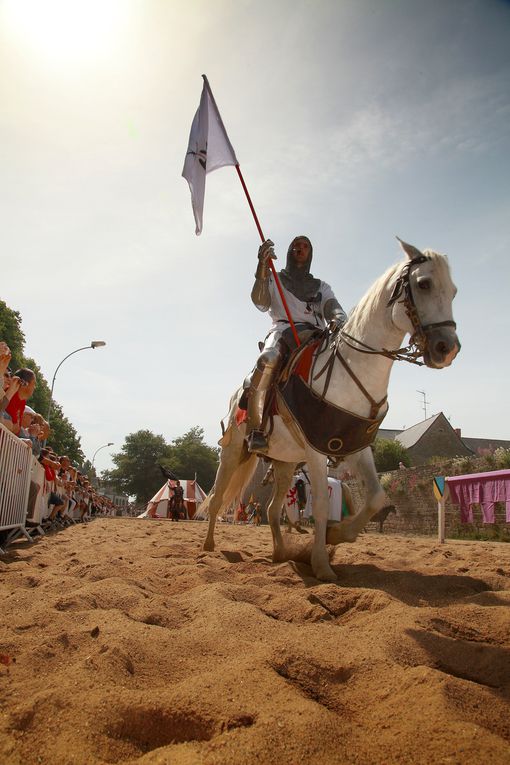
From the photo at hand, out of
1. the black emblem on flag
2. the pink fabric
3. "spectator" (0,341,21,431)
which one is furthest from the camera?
the pink fabric

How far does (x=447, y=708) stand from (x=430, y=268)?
3207mm

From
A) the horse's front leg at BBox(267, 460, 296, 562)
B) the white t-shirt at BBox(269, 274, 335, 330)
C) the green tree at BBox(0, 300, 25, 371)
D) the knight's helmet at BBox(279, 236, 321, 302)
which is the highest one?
the green tree at BBox(0, 300, 25, 371)

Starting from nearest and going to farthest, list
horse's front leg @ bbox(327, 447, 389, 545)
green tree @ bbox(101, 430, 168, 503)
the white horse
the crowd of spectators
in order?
the white horse
horse's front leg @ bbox(327, 447, 389, 545)
the crowd of spectators
green tree @ bbox(101, 430, 168, 503)

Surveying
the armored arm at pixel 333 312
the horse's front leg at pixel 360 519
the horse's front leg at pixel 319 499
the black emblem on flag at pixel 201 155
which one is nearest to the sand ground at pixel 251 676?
the horse's front leg at pixel 319 499

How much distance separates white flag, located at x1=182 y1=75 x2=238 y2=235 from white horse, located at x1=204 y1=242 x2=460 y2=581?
8.70ft

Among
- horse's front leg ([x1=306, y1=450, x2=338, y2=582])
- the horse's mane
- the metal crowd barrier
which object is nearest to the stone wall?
the metal crowd barrier

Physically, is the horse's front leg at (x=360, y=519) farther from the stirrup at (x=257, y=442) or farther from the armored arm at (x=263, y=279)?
the armored arm at (x=263, y=279)

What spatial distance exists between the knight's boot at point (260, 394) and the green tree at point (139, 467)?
210 ft

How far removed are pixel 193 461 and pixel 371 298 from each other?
72047 millimetres

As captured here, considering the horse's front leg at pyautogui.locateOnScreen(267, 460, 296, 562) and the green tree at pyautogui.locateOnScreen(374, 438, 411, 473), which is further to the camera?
the green tree at pyautogui.locateOnScreen(374, 438, 411, 473)

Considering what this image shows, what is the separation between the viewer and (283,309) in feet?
19.9

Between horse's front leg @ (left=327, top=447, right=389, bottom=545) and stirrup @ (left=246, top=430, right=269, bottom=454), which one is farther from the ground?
stirrup @ (left=246, top=430, right=269, bottom=454)

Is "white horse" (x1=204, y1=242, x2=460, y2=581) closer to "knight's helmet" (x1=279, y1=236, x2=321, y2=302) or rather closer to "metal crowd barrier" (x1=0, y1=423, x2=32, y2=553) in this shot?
"knight's helmet" (x1=279, y1=236, x2=321, y2=302)

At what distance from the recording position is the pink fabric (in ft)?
43.7
